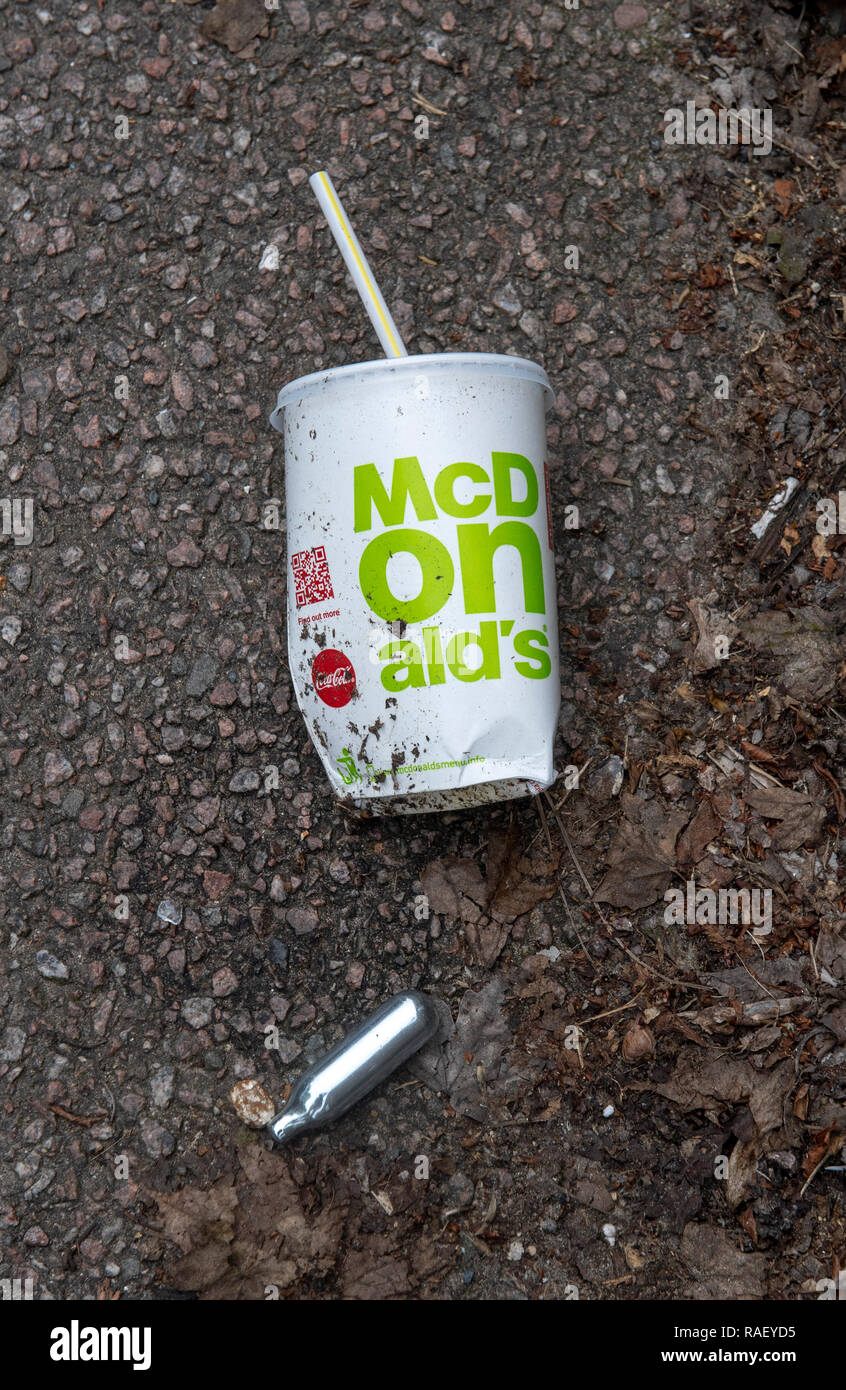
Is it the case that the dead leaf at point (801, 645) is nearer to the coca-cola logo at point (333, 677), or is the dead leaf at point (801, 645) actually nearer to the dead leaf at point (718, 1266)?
the coca-cola logo at point (333, 677)

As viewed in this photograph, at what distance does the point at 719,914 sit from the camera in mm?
2203

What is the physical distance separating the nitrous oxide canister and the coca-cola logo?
665 millimetres

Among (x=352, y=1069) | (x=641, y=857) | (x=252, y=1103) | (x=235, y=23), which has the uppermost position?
(x=235, y=23)

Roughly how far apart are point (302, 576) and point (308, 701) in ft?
0.79

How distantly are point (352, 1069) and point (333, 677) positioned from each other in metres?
Answer: 0.80

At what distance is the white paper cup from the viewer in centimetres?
192

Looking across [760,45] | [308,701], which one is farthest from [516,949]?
[760,45]

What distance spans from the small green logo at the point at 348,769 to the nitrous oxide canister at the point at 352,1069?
502 millimetres

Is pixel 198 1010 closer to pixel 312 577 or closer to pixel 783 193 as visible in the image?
pixel 312 577

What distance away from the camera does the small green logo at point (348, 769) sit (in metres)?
2.04

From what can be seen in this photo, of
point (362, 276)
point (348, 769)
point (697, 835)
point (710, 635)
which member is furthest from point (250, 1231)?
point (362, 276)

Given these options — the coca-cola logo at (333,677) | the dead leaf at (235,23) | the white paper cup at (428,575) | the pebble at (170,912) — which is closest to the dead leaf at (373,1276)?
the pebble at (170,912)

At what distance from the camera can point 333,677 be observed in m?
2.01

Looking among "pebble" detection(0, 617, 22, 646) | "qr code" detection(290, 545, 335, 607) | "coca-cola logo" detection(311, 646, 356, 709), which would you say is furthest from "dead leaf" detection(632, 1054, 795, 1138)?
"pebble" detection(0, 617, 22, 646)
